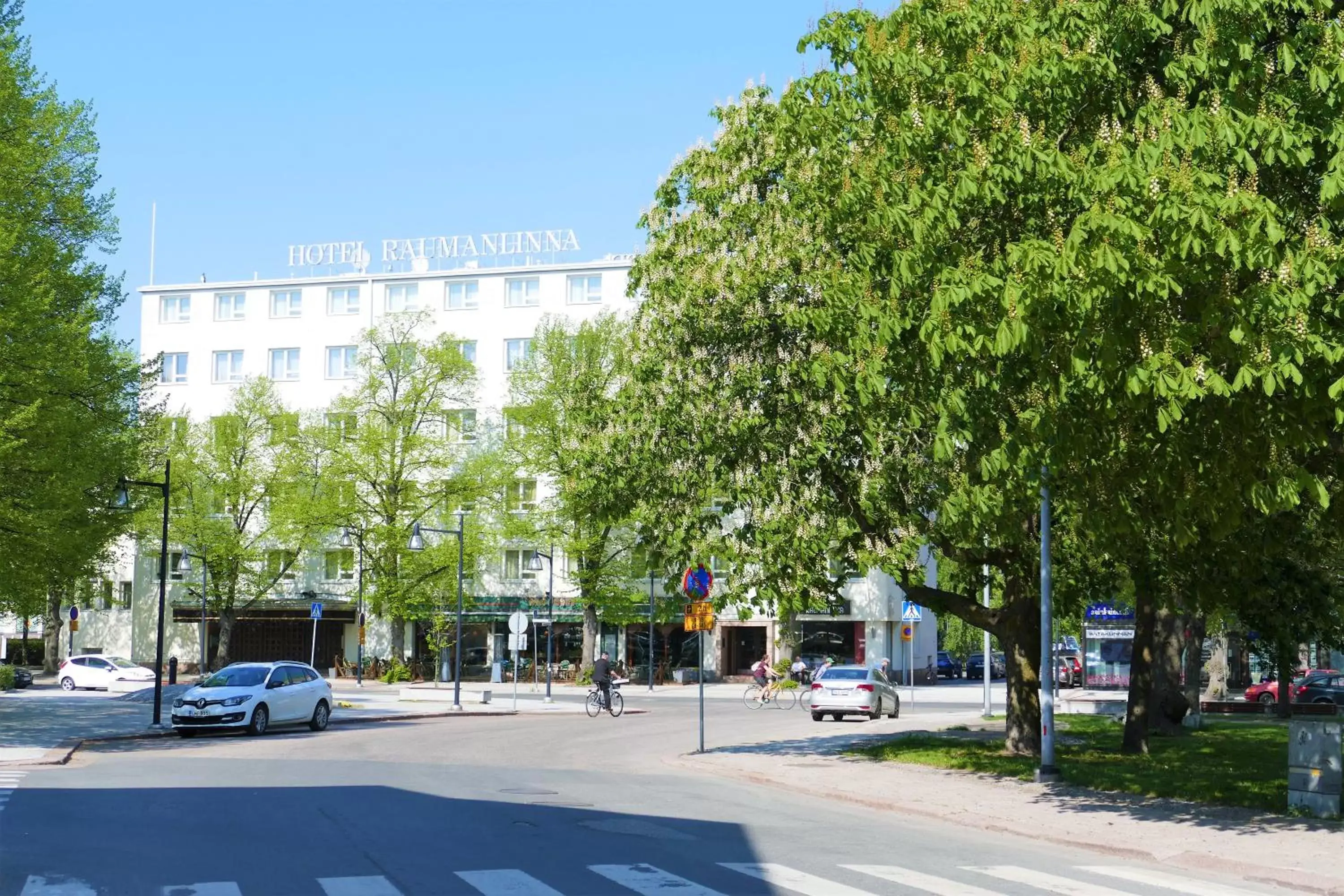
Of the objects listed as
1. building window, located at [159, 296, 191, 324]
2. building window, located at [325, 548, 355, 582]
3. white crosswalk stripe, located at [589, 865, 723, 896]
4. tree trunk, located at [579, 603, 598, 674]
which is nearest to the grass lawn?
white crosswalk stripe, located at [589, 865, 723, 896]

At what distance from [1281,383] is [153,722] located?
1068 inches

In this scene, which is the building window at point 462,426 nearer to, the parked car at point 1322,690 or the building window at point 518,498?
the building window at point 518,498

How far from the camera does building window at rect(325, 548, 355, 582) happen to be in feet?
222

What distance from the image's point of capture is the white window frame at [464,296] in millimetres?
74438

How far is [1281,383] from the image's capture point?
1084 cm

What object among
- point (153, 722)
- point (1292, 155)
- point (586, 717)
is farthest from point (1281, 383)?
point (586, 717)

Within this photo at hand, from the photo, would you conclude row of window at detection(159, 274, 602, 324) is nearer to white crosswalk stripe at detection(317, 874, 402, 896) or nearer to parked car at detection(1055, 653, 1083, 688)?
parked car at detection(1055, 653, 1083, 688)

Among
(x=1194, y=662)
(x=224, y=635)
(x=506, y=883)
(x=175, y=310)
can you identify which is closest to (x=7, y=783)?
(x=506, y=883)

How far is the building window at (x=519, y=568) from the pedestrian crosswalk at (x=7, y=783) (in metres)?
49.7

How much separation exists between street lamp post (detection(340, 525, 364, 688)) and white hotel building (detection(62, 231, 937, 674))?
3533mm

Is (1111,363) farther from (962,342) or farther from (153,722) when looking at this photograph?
(153,722)

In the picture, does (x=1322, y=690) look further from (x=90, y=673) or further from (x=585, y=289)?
(x=90, y=673)

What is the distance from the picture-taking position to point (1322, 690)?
159ft

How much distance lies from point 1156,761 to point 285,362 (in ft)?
Result: 203
